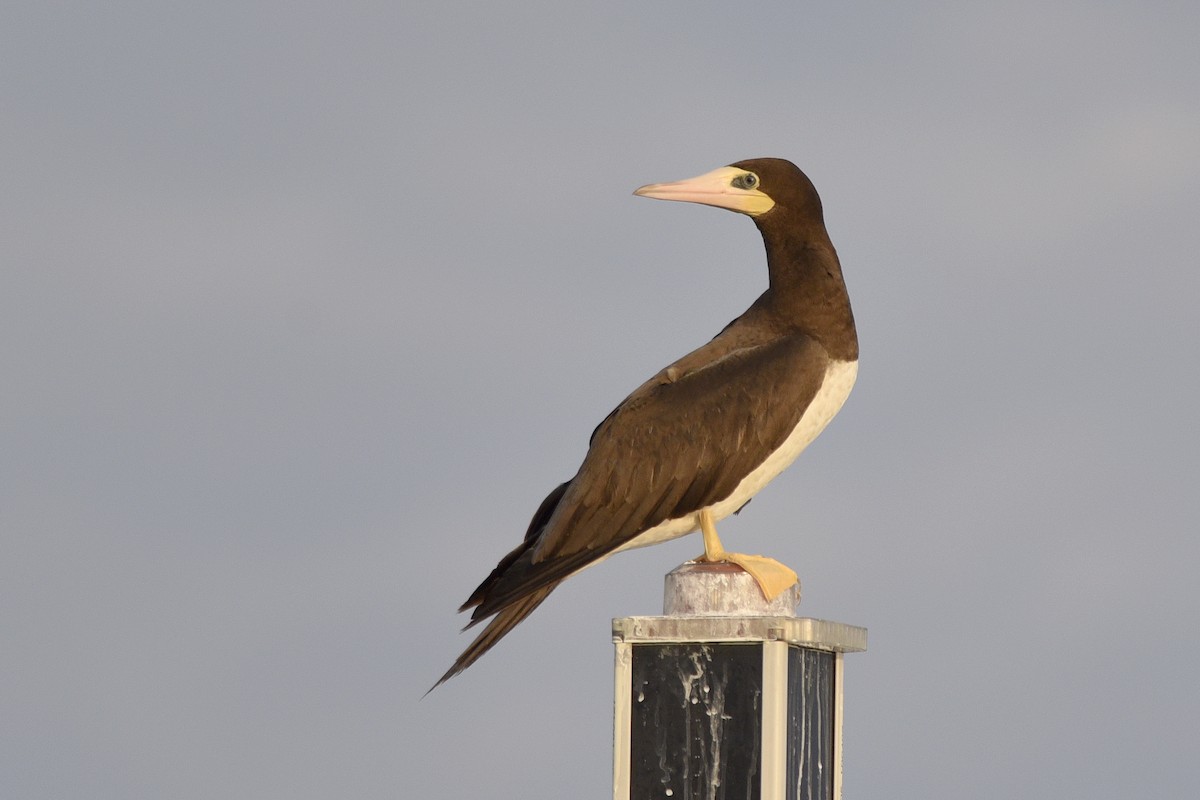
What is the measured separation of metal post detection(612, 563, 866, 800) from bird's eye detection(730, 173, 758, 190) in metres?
Answer: 3.28

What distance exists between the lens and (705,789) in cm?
759

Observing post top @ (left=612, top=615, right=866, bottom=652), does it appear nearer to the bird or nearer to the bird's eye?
the bird

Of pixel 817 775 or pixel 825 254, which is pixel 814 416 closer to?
pixel 825 254

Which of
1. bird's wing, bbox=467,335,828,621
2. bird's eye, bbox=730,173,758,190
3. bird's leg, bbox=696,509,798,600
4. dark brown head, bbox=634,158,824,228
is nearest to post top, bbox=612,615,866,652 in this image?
bird's leg, bbox=696,509,798,600

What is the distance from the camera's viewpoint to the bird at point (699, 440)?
946cm

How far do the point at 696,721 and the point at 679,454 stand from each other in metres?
2.27

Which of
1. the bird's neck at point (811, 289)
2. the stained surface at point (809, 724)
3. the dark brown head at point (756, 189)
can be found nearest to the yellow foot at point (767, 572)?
the stained surface at point (809, 724)

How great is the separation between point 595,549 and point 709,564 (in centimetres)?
98

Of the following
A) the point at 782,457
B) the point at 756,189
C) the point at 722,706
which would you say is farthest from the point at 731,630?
the point at 756,189

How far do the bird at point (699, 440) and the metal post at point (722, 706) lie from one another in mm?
1403

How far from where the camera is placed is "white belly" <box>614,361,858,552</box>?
9.73 meters

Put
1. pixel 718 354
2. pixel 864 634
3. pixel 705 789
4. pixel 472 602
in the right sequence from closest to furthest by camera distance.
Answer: pixel 705 789 < pixel 864 634 < pixel 472 602 < pixel 718 354

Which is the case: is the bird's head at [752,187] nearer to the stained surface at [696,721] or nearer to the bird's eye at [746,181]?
the bird's eye at [746,181]

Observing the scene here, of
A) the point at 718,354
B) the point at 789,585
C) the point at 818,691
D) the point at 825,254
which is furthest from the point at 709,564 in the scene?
the point at 825,254
